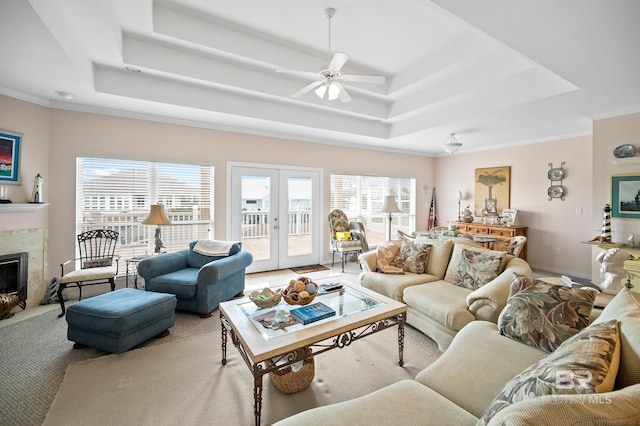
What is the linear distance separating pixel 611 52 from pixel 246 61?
3.69 meters

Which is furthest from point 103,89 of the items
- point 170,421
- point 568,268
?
point 568,268

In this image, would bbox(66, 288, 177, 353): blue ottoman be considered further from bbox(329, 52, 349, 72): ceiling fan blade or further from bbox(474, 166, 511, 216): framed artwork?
bbox(474, 166, 511, 216): framed artwork

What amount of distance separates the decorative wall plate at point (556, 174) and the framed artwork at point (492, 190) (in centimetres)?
74

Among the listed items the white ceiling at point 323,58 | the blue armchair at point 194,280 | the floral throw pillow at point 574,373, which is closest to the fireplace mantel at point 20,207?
the white ceiling at point 323,58

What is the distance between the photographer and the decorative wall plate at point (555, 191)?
521 centimetres

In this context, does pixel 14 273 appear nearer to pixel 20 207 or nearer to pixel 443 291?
pixel 20 207

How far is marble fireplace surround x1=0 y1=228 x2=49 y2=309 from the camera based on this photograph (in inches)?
127

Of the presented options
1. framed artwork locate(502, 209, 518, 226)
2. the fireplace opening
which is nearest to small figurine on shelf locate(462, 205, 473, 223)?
framed artwork locate(502, 209, 518, 226)

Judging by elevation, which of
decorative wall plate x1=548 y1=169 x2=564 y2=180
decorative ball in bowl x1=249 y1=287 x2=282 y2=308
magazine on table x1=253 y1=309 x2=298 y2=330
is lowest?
magazine on table x1=253 y1=309 x2=298 y2=330

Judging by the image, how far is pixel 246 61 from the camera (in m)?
3.41

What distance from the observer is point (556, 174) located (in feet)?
17.2

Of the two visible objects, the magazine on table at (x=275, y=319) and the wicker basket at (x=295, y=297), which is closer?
the magazine on table at (x=275, y=319)

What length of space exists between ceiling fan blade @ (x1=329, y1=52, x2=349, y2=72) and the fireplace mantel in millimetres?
3870

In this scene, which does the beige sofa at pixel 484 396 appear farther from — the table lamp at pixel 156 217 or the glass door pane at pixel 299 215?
the glass door pane at pixel 299 215
